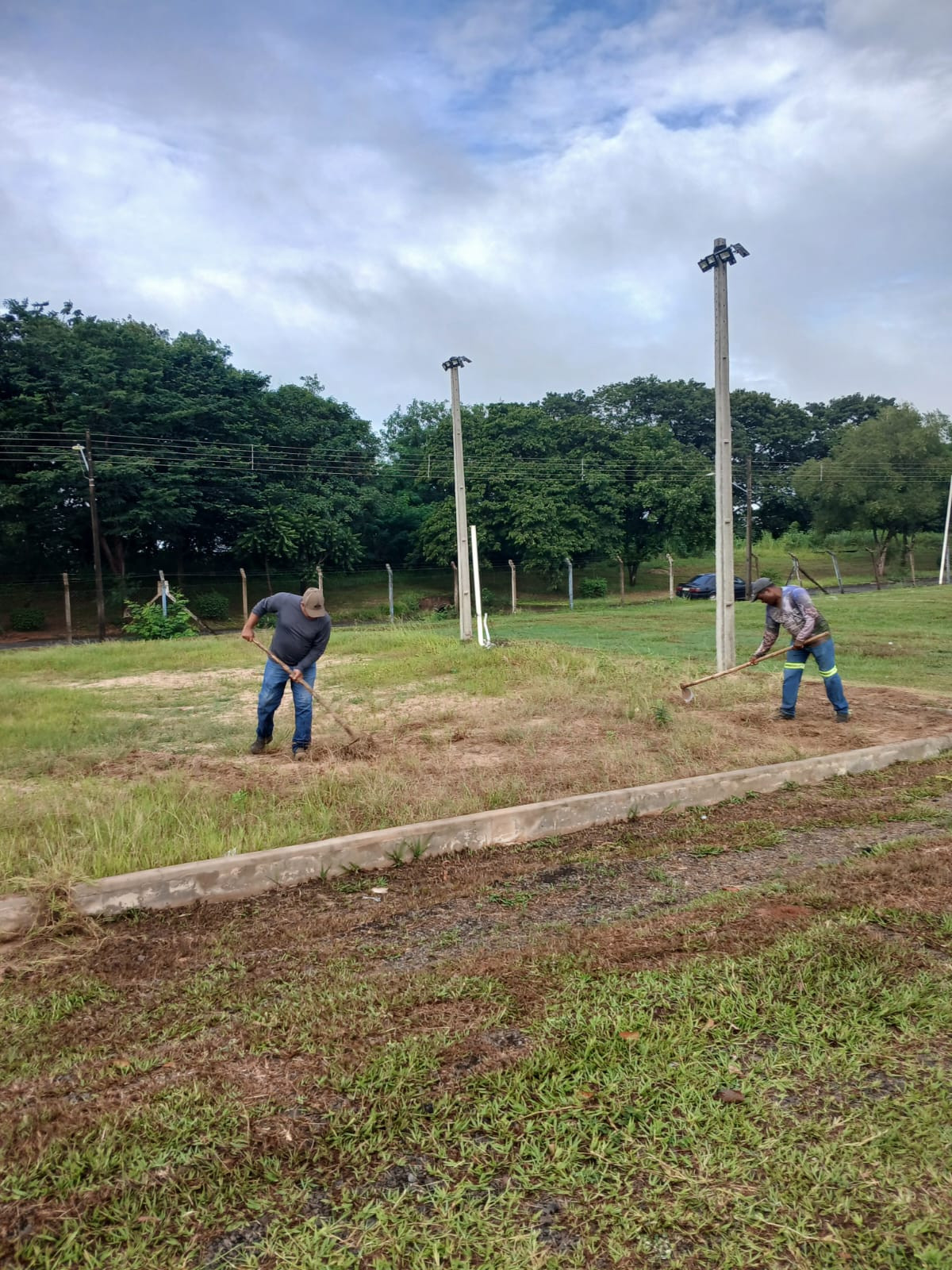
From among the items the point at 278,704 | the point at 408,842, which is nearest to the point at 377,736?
the point at 278,704

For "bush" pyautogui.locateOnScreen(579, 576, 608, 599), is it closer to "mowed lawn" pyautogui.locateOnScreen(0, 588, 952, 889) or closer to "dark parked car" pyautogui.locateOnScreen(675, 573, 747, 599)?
"dark parked car" pyautogui.locateOnScreen(675, 573, 747, 599)

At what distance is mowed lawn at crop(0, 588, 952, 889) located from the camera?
4867 mm

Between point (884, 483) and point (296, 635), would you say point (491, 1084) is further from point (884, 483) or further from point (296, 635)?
point (884, 483)

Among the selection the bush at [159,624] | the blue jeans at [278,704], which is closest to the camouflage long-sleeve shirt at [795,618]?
the blue jeans at [278,704]

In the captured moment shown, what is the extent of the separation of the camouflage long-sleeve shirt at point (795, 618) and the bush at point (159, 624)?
18848mm

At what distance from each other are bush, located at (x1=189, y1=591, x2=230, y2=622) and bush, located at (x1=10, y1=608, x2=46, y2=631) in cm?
488

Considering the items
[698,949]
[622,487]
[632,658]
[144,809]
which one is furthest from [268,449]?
[698,949]

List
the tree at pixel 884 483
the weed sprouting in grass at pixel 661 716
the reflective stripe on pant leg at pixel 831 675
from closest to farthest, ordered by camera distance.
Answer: the weed sprouting in grass at pixel 661 716, the reflective stripe on pant leg at pixel 831 675, the tree at pixel 884 483

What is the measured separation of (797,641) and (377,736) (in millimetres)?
4247

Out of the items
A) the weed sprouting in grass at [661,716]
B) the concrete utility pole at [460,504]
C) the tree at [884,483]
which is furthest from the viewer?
the tree at [884,483]

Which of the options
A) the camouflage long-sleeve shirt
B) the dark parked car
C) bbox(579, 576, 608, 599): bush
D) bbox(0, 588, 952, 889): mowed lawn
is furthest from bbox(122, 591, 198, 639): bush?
the dark parked car

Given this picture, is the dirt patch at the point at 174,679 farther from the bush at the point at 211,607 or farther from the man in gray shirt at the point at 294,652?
the bush at the point at 211,607

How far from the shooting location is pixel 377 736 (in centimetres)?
800

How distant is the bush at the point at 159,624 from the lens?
80.5 ft
